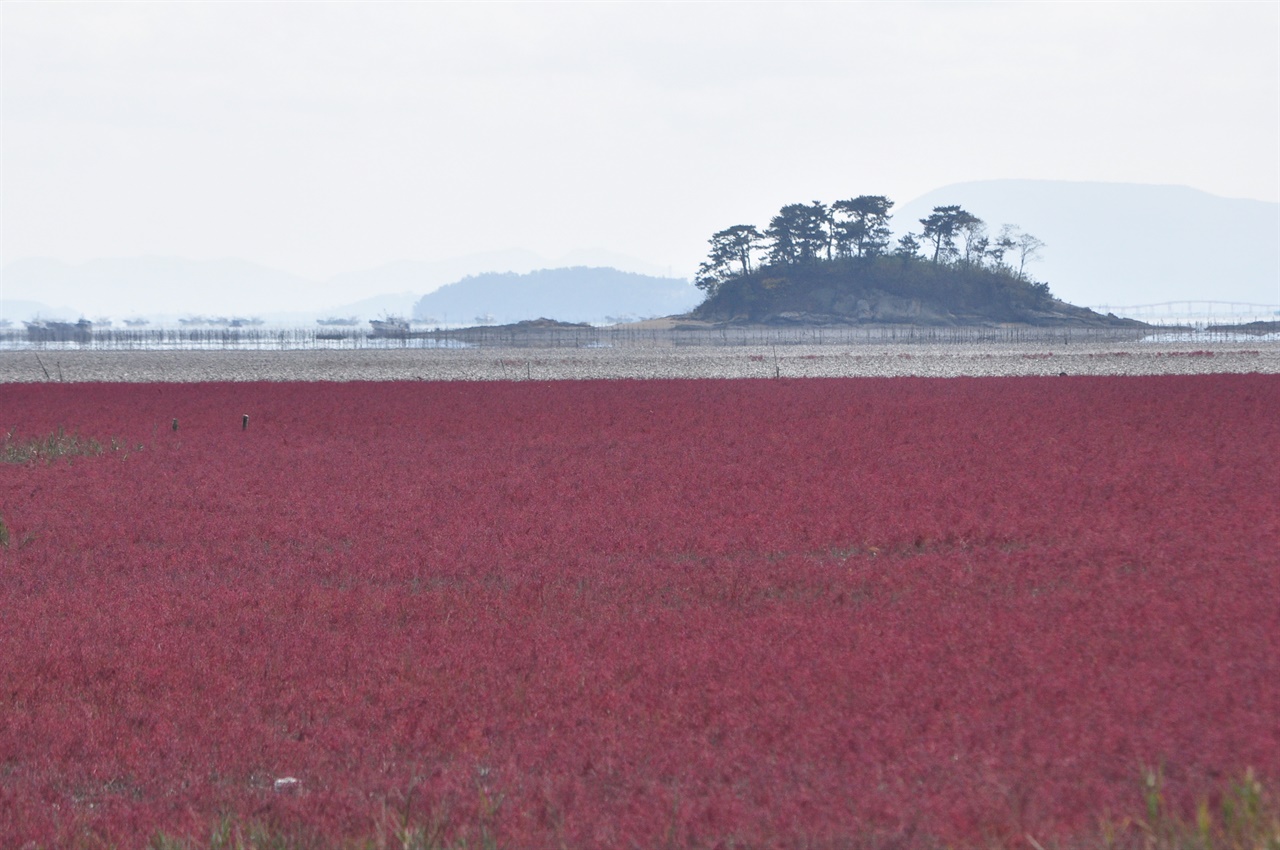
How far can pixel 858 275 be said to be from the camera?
141 m

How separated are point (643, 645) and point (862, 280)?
134708mm

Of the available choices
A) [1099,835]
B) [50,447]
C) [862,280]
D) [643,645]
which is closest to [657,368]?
[50,447]

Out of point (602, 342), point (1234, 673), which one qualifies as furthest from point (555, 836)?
point (602, 342)

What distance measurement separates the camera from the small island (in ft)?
448

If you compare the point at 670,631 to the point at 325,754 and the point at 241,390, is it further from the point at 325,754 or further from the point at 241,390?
the point at 241,390

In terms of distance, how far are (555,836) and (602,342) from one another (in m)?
118

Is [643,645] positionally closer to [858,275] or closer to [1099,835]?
[1099,835]

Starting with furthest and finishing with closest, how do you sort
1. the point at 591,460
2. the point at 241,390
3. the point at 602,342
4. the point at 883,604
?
the point at 602,342 → the point at 241,390 → the point at 591,460 → the point at 883,604

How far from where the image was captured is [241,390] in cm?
3681

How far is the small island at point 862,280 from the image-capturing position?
448 ft

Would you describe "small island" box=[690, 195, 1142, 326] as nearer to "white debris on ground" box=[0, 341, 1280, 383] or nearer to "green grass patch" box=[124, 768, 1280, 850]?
"white debris on ground" box=[0, 341, 1280, 383]

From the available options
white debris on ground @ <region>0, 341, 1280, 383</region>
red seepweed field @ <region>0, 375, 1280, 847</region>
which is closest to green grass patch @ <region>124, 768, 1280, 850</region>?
red seepweed field @ <region>0, 375, 1280, 847</region>

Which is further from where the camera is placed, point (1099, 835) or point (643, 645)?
point (643, 645)

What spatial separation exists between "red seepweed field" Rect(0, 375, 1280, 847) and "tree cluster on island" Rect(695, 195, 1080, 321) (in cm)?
11817
